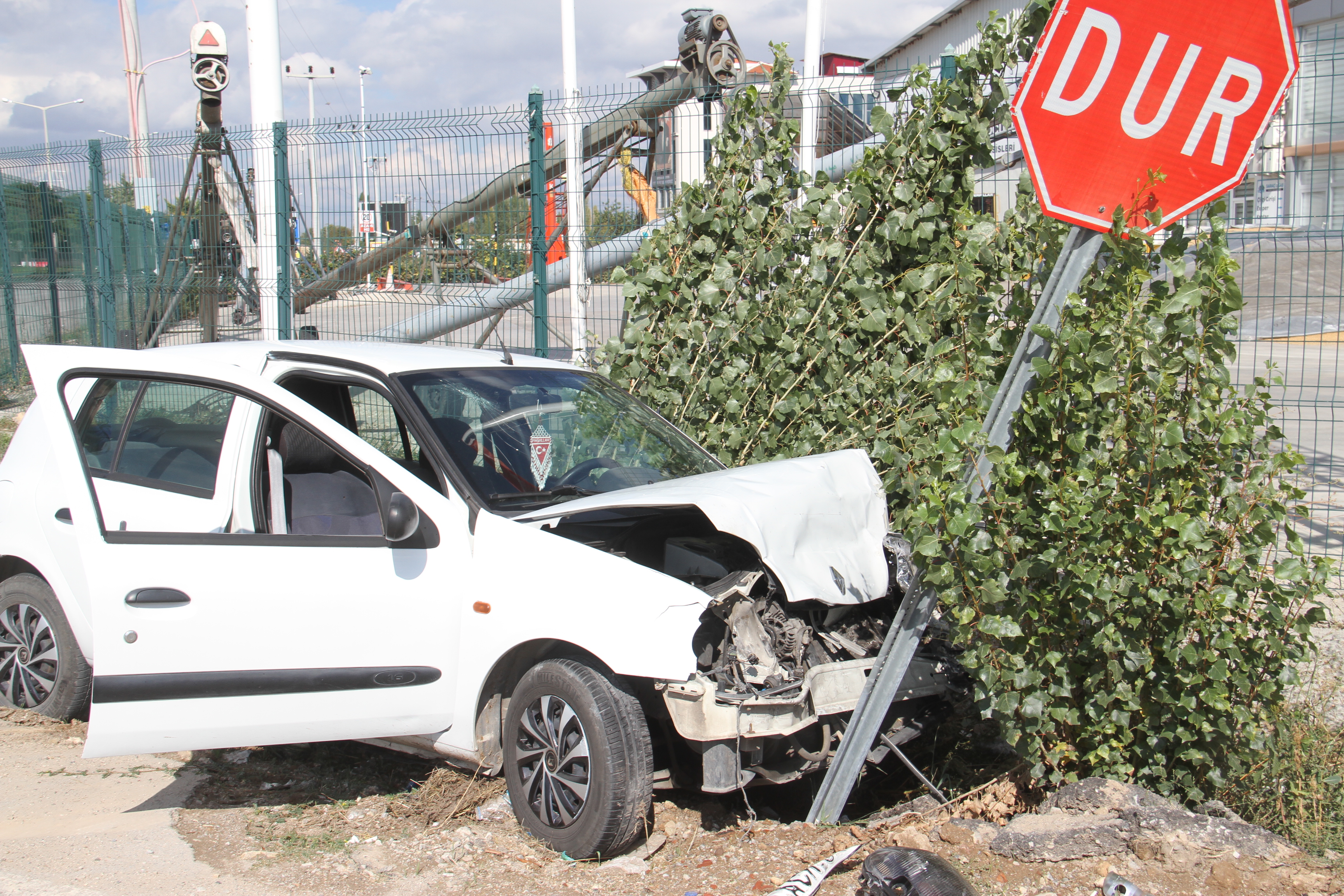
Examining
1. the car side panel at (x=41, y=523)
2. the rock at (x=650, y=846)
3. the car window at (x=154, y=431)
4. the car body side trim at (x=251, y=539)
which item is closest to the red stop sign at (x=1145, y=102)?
the rock at (x=650, y=846)

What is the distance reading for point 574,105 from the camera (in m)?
7.48

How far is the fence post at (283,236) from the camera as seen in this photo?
9188 millimetres

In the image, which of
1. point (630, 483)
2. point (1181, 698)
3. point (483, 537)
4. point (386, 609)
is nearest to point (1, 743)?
point (386, 609)

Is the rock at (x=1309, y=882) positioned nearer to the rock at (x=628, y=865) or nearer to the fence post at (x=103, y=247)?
the rock at (x=628, y=865)

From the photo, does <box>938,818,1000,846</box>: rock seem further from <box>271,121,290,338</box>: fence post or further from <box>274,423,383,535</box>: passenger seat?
<box>271,121,290,338</box>: fence post

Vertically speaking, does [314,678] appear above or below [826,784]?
above

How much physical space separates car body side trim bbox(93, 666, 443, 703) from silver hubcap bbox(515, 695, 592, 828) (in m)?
0.42

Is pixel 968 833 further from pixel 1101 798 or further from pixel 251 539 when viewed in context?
pixel 251 539

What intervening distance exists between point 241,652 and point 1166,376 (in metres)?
3.28

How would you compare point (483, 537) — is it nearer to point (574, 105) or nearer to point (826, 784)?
point (826, 784)

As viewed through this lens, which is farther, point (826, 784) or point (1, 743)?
point (1, 743)

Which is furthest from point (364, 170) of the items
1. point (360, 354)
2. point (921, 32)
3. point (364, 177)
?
point (921, 32)

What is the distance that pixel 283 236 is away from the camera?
9.28 meters

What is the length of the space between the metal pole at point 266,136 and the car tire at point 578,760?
6.79 meters
